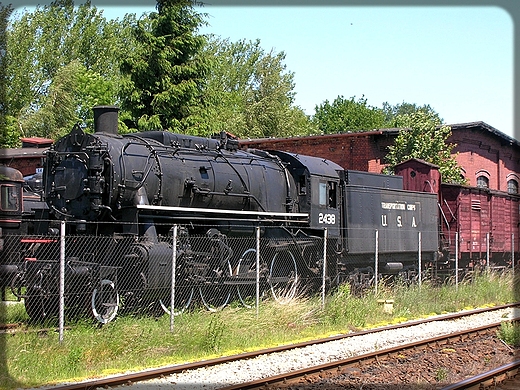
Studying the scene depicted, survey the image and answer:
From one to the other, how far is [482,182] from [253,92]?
1120 inches

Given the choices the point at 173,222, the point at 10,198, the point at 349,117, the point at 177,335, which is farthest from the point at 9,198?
the point at 349,117

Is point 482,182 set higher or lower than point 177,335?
higher

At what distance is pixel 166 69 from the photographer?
29250 mm

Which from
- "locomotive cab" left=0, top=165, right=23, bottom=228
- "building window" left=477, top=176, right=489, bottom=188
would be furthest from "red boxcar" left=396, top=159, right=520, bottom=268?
"locomotive cab" left=0, top=165, right=23, bottom=228

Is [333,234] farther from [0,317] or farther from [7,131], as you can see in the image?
[7,131]

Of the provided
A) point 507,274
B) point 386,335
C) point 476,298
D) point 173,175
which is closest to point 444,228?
point 507,274

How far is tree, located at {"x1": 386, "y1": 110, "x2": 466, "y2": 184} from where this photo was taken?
32719mm

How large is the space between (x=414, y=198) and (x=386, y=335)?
903 centimetres

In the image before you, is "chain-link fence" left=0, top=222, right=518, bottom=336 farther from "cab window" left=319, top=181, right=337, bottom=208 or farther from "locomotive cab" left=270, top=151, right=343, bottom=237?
"cab window" left=319, top=181, right=337, bottom=208

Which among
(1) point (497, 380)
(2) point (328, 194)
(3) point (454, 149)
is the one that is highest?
(3) point (454, 149)

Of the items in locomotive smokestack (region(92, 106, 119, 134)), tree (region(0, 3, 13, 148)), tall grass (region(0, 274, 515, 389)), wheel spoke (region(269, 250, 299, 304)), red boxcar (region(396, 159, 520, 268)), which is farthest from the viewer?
tree (region(0, 3, 13, 148))

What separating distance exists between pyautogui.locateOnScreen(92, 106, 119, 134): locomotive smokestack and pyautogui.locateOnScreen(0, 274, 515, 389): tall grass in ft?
13.5

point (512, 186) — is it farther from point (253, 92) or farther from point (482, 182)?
point (253, 92)

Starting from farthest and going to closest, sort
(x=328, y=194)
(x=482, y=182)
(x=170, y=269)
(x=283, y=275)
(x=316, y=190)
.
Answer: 1. (x=482, y=182)
2. (x=328, y=194)
3. (x=316, y=190)
4. (x=283, y=275)
5. (x=170, y=269)
